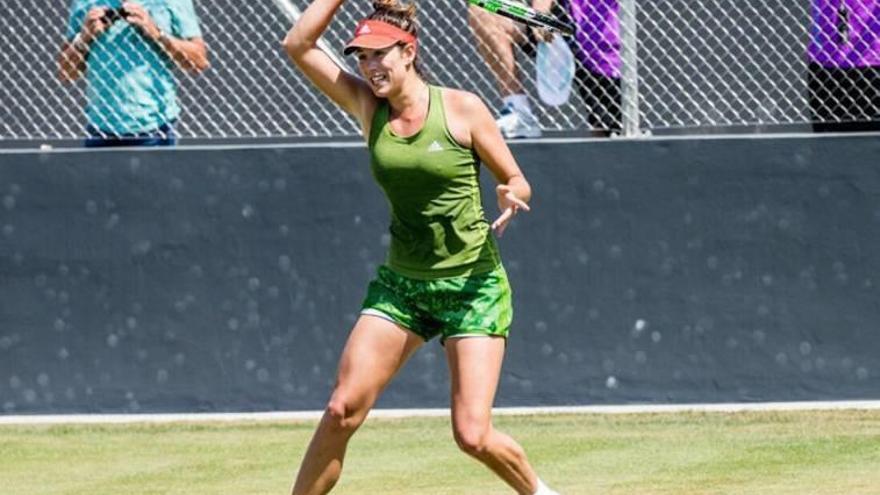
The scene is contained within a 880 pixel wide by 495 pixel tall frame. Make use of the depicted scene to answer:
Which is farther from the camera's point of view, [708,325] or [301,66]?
[708,325]

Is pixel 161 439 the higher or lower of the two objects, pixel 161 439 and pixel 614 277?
the lower

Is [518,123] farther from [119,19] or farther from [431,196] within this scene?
[431,196]

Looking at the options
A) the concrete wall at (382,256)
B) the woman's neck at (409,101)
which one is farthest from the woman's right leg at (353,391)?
the concrete wall at (382,256)

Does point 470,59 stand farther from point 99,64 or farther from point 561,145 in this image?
point 99,64

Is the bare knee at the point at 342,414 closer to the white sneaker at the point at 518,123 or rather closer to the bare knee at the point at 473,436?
the bare knee at the point at 473,436

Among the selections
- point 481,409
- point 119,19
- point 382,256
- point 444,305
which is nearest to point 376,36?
point 444,305

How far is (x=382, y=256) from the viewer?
9.42 m

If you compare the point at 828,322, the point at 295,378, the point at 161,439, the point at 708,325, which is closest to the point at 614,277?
the point at 708,325

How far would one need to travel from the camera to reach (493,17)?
9445 millimetres

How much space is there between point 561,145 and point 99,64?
245 centimetres

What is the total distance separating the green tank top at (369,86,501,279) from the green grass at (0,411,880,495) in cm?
136

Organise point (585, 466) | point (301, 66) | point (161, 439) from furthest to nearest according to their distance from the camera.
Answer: point (161, 439) < point (585, 466) < point (301, 66)

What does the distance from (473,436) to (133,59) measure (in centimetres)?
402

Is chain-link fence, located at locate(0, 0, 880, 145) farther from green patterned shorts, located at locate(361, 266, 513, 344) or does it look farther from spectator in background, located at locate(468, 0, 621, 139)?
green patterned shorts, located at locate(361, 266, 513, 344)
